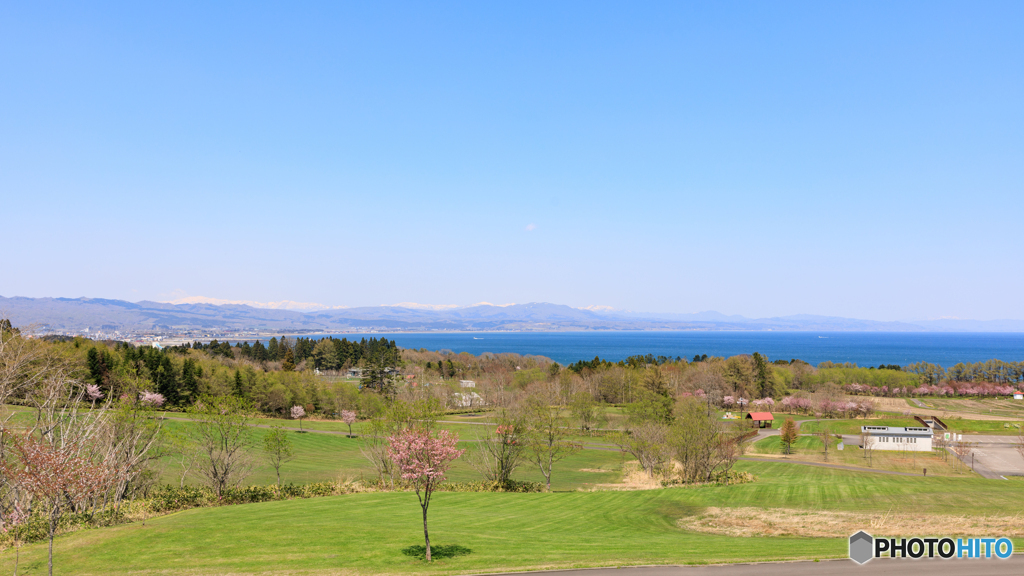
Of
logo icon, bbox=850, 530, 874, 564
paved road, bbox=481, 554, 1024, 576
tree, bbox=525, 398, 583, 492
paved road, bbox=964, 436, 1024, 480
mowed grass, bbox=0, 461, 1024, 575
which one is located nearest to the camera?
paved road, bbox=481, 554, 1024, 576

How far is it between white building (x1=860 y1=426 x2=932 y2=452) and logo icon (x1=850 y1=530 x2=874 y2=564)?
58.3 m

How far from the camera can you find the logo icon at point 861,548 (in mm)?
15005

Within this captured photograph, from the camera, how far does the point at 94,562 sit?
15.6 m

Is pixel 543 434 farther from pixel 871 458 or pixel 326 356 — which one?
pixel 326 356

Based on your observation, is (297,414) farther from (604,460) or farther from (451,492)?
(451,492)

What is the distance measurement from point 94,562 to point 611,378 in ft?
336

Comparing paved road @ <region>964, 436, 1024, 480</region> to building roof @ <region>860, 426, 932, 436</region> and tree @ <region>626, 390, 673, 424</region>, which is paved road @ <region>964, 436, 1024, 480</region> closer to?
building roof @ <region>860, 426, 932, 436</region>

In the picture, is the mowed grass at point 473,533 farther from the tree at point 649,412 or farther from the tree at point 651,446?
the tree at point 649,412

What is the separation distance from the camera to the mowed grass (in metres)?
15.5

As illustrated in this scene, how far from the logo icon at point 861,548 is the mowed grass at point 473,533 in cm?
53

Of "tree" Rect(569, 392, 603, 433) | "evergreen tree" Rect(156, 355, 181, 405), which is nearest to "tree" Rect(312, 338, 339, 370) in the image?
"evergreen tree" Rect(156, 355, 181, 405)

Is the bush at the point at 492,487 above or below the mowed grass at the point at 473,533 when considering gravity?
below

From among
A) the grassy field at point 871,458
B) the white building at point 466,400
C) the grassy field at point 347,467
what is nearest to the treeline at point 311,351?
the white building at point 466,400

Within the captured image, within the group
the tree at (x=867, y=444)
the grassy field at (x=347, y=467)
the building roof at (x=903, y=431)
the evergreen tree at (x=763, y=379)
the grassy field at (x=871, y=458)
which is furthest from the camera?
the evergreen tree at (x=763, y=379)
